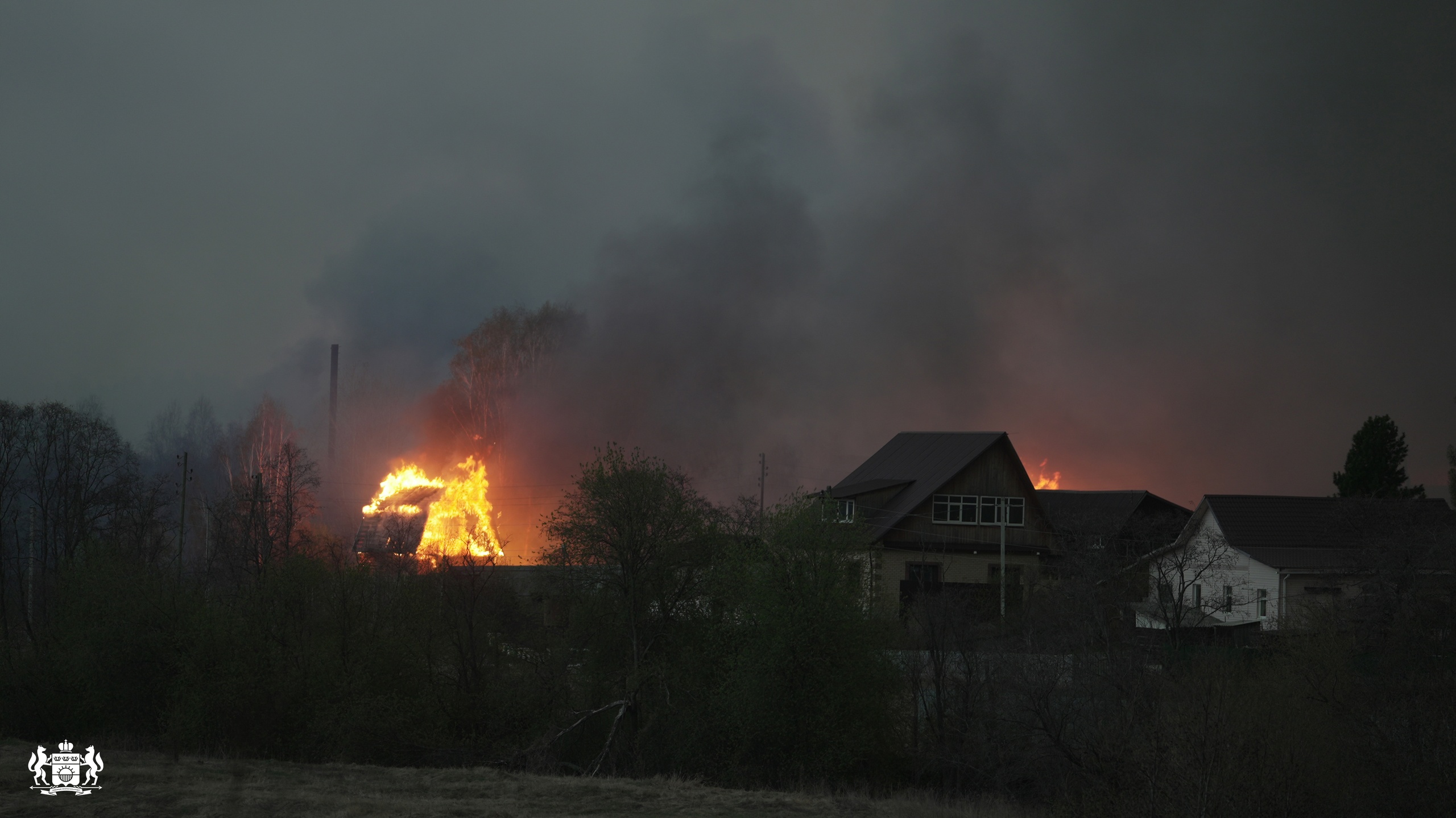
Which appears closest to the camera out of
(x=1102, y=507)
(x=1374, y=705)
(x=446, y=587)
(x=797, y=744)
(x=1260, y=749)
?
(x=1260, y=749)

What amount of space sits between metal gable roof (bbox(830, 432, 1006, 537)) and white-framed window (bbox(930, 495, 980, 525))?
36.5 inches

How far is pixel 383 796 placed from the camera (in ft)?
75.0

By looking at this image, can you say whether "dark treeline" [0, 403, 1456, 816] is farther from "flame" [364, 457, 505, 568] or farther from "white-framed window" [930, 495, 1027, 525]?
"flame" [364, 457, 505, 568]

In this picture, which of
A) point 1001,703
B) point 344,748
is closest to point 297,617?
point 344,748

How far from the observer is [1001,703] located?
1260 inches

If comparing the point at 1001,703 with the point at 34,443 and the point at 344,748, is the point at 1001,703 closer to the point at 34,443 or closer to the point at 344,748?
the point at 344,748

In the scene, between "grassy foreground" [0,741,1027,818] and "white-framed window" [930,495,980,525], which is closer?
"grassy foreground" [0,741,1027,818]

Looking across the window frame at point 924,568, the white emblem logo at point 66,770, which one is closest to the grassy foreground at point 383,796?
the white emblem logo at point 66,770

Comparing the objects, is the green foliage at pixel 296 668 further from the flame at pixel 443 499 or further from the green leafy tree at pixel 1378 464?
the green leafy tree at pixel 1378 464

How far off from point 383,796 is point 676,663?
13143 millimetres

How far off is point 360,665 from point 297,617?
380cm

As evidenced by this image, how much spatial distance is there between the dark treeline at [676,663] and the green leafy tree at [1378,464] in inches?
653

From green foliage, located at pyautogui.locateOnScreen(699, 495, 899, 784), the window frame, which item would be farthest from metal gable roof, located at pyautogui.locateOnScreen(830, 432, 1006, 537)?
green foliage, located at pyautogui.locateOnScreen(699, 495, 899, 784)

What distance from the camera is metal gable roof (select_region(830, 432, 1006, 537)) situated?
5231cm
